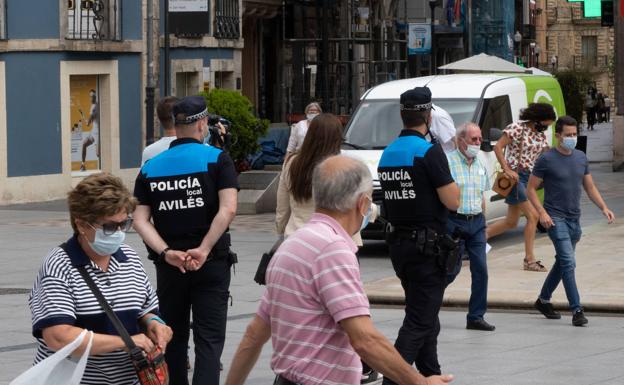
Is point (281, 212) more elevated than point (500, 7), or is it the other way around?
point (500, 7)

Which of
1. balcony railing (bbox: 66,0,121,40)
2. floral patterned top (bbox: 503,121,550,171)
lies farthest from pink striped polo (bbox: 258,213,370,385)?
balcony railing (bbox: 66,0,121,40)

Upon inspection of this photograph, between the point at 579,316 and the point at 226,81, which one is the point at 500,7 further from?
the point at 579,316

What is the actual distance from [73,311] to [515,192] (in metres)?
11.6

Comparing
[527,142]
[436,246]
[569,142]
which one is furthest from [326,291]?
[527,142]

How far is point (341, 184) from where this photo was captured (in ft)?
17.0

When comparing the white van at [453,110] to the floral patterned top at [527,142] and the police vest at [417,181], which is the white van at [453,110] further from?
the police vest at [417,181]

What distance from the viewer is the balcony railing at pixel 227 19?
34812mm

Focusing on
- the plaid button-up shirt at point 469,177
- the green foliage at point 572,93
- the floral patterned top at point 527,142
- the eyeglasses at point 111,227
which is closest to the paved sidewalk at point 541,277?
the floral patterned top at point 527,142

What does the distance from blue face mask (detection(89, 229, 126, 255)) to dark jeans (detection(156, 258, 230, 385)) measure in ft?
8.51

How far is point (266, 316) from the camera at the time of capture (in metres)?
5.48

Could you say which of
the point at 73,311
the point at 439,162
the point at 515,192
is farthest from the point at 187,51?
the point at 73,311

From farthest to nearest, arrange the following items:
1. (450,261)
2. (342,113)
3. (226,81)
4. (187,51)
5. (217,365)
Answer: (342,113)
(226,81)
(187,51)
(450,261)
(217,365)

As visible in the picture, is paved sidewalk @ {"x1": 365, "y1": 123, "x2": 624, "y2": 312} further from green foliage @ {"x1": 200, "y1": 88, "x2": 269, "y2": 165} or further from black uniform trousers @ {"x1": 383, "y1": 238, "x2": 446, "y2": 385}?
green foliage @ {"x1": 200, "y1": 88, "x2": 269, "y2": 165}

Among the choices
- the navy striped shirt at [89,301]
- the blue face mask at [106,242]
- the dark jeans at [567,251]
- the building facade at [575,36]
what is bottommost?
the dark jeans at [567,251]
